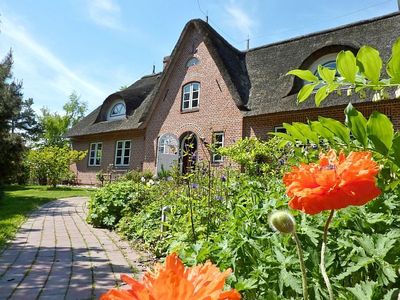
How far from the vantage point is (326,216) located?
6.77ft

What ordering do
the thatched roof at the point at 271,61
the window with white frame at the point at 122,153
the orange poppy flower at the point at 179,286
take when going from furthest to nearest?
the window with white frame at the point at 122,153 < the thatched roof at the point at 271,61 < the orange poppy flower at the point at 179,286

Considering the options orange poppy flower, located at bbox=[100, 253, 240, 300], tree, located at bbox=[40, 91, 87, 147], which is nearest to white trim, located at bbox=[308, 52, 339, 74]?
orange poppy flower, located at bbox=[100, 253, 240, 300]

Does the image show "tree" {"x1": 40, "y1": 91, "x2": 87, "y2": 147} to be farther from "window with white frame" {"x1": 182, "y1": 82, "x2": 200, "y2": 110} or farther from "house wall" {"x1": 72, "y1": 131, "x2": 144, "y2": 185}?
"window with white frame" {"x1": 182, "y1": 82, "x2": 200, "y2": 110}

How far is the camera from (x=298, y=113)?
518 inches

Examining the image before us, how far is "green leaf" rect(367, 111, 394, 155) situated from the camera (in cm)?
88

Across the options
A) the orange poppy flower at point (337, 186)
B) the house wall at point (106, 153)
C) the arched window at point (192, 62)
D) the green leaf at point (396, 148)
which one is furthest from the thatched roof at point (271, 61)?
the orange poppy flower at point (337, 186)

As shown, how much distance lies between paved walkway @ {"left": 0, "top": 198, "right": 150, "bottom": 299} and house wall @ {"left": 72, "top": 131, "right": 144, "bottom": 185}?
12.2 metres

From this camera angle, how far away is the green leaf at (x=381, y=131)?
0.88 metres

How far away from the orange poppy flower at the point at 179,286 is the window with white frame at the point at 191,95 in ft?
53.6

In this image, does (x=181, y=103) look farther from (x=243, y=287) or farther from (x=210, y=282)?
(x=210, y=282)

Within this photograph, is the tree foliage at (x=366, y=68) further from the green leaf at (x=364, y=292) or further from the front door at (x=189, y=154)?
the front door at (x=189, y=154)

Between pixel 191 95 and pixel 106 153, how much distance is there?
→ 23.9ft

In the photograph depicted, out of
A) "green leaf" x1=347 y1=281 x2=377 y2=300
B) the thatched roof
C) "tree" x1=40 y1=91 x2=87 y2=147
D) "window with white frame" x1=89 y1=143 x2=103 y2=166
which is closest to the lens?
"green leaf" x1=347 y1=281 x2=377 y2=300

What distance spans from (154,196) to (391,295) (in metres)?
6.11
